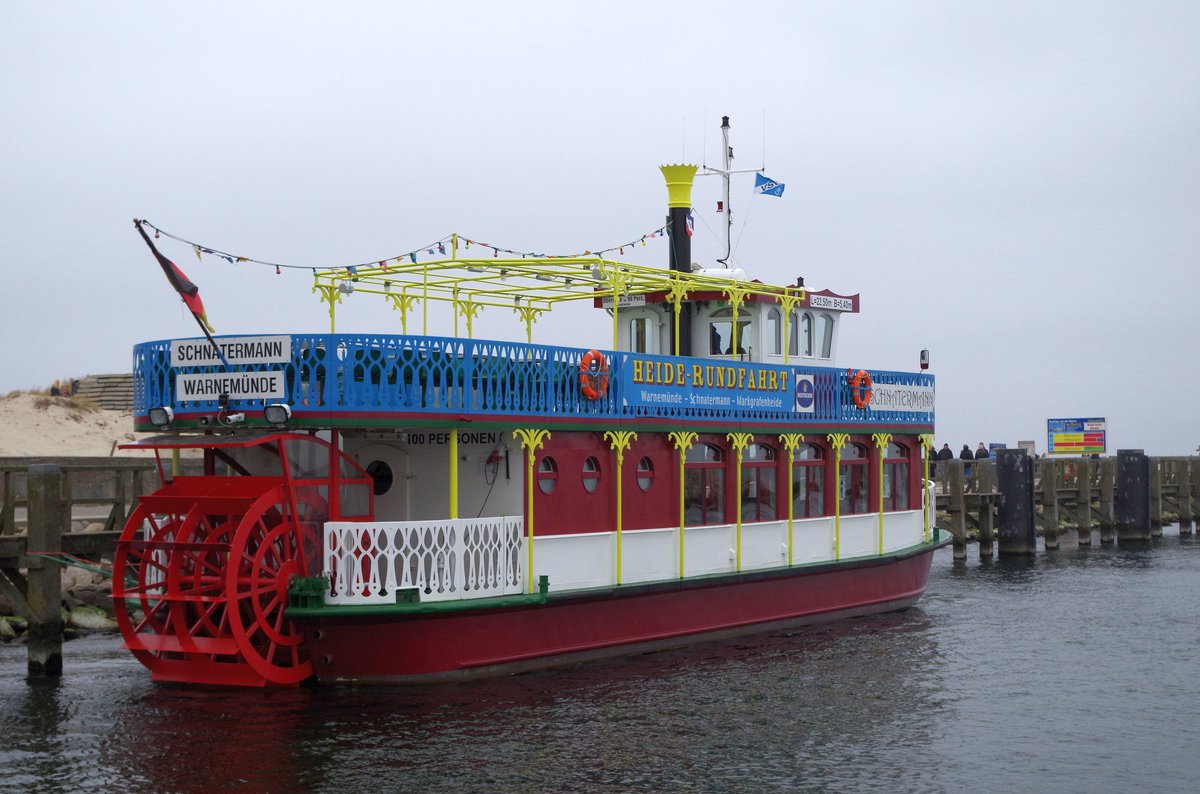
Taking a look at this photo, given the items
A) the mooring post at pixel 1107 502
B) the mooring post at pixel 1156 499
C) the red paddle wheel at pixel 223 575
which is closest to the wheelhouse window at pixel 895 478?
the red paddle wheel at pixel 223 575

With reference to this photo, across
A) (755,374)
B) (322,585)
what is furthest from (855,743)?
(755,374)

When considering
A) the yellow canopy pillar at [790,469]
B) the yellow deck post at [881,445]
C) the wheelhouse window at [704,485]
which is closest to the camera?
the wheelhouse window at [704,485]

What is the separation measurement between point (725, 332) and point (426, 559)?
7565 mm

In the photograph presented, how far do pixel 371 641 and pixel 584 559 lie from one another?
3.22 meters

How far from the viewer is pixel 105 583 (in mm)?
23484

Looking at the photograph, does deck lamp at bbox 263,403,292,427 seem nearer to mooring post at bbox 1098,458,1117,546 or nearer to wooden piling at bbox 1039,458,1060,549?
wooden piling at bbox 1039,458,1060,549

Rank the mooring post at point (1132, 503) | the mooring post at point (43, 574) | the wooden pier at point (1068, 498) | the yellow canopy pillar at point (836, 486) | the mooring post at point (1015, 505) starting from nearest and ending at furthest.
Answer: the mooring post at point (43, 574) < the yellow canopy pillar at point (836, 486) < the mooring post at point (1015, 505) < the wooden pier at point (1068, 498) < the mooring post at point (1132, 503)

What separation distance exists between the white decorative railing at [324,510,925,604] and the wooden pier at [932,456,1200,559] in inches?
504

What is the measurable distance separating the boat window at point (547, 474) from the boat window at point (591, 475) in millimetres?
509

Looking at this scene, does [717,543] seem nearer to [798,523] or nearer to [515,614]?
[798,523]

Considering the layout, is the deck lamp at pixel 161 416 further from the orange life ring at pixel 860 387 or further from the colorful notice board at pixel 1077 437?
the colorful notice board at pixel 1077 437

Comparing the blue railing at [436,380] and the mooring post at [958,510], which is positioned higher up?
the blue railing at [436,380]

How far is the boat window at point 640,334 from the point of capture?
74.4 ft

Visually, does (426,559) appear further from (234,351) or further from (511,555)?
(234,351)
